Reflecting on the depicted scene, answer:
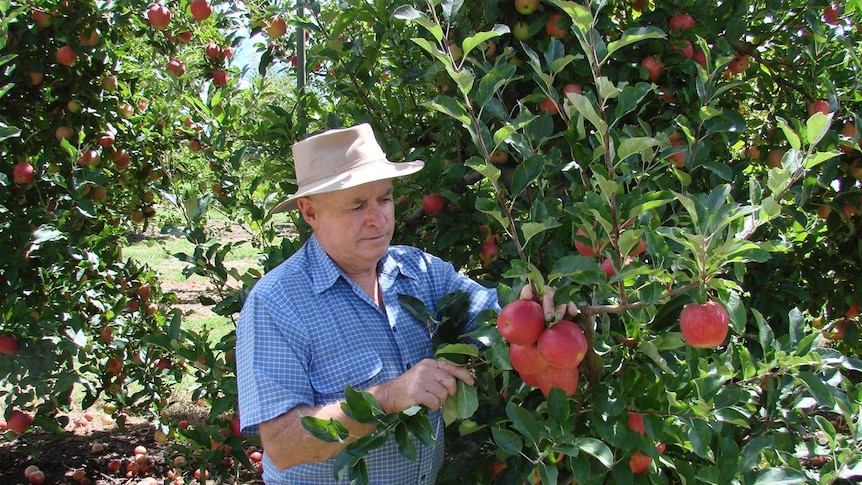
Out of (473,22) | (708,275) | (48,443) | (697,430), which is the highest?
(473,22)

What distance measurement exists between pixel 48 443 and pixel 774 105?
399 cm

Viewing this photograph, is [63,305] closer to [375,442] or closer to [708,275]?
[375,442]

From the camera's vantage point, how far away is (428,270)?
1922 millimetres

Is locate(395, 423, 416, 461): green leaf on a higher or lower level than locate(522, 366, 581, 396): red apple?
lower

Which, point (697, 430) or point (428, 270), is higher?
point (428, 270)

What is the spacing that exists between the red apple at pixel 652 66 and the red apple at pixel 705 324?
103cm

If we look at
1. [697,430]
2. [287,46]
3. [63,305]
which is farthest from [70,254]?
[697,430]

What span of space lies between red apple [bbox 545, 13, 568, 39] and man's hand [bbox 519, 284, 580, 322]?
3.17 feet

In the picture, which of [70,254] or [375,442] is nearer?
[375,442]

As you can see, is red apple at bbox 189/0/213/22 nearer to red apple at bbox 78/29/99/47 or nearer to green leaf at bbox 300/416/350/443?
red apple at bbox 78/29/99/47

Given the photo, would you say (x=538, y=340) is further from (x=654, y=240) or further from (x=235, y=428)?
(x=235, y=428)

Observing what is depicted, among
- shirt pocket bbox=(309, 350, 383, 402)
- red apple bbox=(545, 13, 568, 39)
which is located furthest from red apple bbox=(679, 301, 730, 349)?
red apple bbox=(545, 13, 568, 39)

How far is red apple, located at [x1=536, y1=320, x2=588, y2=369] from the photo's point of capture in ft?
3.73

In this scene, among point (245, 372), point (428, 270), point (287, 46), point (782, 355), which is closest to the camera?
point (782, 355)
